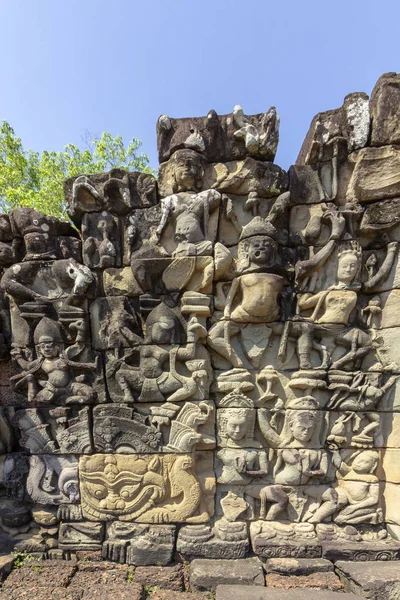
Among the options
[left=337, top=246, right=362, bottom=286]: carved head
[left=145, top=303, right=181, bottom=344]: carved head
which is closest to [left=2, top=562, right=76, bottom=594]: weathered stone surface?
[left=145, top=303, right=181, bottom=344]: carved head

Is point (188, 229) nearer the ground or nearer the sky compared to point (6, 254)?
nearer the sky

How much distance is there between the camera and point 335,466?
3.48 metres

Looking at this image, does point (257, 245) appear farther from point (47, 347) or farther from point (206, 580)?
point (206, 580)

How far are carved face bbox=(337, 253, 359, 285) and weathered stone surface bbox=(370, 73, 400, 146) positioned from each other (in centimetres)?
130

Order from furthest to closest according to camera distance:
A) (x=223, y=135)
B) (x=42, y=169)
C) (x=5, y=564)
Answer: (x=42, y=169) < (x=223, y=135) < (x=5, y=564)

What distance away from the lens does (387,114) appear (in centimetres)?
354

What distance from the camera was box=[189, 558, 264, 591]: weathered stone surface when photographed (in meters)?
2.96

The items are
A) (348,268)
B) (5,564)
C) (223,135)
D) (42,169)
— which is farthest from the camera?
(42,169)

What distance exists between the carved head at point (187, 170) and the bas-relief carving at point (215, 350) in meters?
0.02

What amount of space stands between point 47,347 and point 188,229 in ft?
6.62

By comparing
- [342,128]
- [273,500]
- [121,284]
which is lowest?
[273,500]

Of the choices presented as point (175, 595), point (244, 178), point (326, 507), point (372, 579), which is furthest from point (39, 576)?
point (244, 178)

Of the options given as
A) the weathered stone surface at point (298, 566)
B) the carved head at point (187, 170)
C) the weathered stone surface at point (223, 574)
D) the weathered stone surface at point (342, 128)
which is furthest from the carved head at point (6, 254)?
the weathered stone surface at point (298, 566)

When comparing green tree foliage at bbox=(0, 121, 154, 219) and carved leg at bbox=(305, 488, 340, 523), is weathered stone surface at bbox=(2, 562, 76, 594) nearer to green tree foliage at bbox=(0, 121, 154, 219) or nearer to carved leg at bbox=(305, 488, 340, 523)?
carved leg at bbox=(305, 488, 340, 523)
